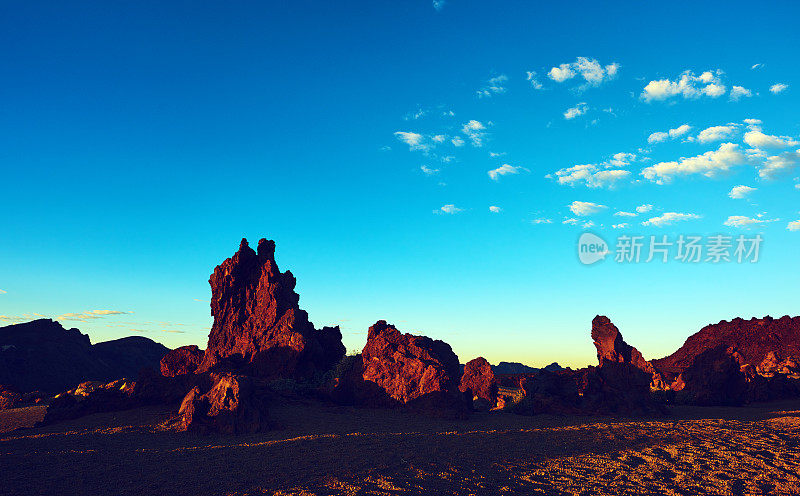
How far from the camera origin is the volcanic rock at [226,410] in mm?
16719

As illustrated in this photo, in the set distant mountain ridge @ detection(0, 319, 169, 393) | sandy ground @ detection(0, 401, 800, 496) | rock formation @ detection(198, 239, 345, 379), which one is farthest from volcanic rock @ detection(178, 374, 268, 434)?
distant mountain ridge @ detection(0, 319, 169, 393)

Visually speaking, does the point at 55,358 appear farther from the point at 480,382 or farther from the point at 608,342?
the point at 608,342

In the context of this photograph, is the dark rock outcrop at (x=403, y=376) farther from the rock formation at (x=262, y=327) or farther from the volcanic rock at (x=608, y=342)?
the volcanic rock at (x=608, y=342)

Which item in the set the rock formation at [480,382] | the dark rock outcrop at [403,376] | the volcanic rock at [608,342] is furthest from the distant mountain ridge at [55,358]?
the volcanic rock at [608,342]

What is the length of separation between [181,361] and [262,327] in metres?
6.02

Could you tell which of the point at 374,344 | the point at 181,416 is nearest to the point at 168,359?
the point at 181,416

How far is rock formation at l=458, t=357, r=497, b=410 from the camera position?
92.1ft

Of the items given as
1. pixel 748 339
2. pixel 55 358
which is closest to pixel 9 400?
pixel 55 358

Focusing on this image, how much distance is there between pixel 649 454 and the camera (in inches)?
535

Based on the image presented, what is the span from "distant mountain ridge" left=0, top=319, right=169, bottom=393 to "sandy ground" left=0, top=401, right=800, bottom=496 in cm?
4404

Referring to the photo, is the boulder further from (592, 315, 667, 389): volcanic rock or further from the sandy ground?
(592, 315, 667, 389): volcanic rock

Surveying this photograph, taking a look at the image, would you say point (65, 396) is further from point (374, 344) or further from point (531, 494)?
point (531, 494)

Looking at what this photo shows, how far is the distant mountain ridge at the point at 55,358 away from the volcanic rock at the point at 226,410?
139 feet

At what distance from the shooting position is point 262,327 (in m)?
30.2
